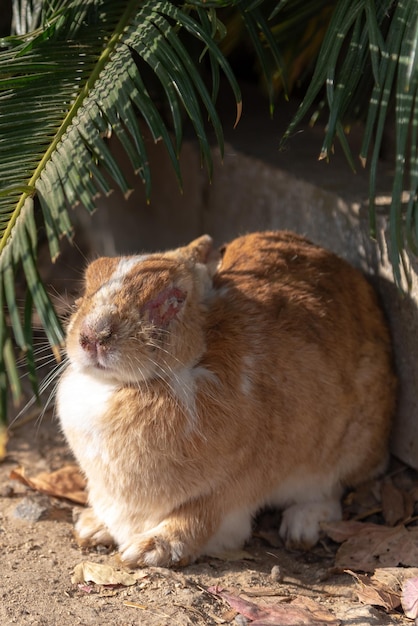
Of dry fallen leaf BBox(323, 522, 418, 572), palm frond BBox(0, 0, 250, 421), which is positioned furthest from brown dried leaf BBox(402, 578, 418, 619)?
palm frond BBox(0, 0, 250, 421)

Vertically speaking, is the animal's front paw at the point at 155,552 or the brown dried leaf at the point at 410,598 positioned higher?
the animal's front paw at the point at 155,552

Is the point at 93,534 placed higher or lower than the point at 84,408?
lower

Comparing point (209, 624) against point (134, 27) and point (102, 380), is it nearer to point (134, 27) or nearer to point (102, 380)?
point (102, 380)

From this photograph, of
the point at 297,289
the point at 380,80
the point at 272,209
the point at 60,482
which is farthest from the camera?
the point at 272,209

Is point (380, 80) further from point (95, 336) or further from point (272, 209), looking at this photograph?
point (272, 209)

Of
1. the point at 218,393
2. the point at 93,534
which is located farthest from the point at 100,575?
the point at 218,393

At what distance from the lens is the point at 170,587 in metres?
2.91

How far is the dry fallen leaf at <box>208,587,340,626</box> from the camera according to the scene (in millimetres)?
2748

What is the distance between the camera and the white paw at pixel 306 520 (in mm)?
3434

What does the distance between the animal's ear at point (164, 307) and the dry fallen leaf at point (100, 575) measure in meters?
0.87

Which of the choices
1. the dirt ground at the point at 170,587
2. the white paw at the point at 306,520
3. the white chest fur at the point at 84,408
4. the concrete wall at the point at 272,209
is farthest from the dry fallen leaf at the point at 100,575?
the concrete wall at the point at 272,209

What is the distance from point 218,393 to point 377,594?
0.86 metres

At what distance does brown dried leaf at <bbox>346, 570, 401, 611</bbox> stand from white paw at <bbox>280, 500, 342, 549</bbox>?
1.19ft

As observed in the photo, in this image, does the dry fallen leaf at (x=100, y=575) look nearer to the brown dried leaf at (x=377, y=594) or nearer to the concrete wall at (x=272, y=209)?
the brown dried leaf at (x=377, y=594)
